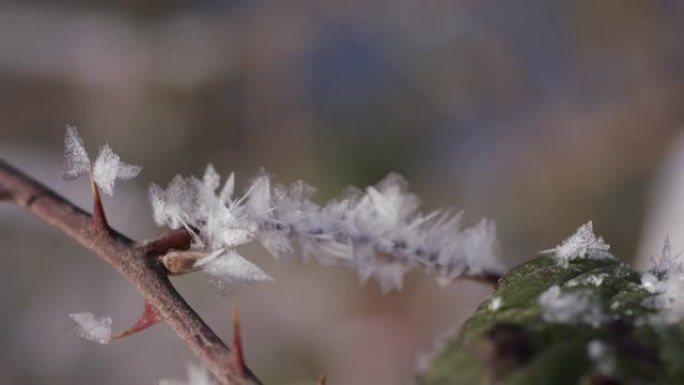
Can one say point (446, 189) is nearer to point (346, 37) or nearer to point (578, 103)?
point (578, 103)

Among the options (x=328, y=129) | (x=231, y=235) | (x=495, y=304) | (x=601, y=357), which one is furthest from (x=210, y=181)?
(x=328, y=129)

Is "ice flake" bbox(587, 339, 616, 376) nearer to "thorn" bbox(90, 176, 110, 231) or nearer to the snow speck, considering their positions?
the snow speck

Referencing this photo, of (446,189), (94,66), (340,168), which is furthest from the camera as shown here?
(94,66)

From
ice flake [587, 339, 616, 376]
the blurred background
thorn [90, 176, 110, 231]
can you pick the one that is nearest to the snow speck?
ice flake [587, 339, 616, 376]

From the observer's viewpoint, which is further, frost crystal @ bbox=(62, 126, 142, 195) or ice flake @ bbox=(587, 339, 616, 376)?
frost crystal @ bbox=(62, 126, 142, 195)

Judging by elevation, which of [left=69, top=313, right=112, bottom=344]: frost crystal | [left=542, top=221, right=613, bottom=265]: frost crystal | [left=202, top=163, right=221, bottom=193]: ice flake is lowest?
[left=69, top=313, right=112, bottom=344]: frost crystal

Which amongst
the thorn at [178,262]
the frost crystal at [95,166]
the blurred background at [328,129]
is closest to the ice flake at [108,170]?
the frost crystal at [95,166]

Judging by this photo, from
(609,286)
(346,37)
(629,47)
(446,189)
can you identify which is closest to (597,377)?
(609,286)
